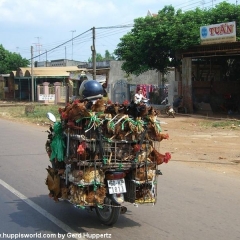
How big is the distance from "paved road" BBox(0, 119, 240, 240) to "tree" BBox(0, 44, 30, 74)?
177 ft

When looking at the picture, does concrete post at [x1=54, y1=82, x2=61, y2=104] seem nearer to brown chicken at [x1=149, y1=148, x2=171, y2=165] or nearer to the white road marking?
the white road marking

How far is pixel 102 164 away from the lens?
4.89 meters

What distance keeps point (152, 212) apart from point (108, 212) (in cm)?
89

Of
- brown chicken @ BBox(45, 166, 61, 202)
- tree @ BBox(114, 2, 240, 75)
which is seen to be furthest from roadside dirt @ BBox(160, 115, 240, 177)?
tree @ BBox(114, 2, 240, 75)

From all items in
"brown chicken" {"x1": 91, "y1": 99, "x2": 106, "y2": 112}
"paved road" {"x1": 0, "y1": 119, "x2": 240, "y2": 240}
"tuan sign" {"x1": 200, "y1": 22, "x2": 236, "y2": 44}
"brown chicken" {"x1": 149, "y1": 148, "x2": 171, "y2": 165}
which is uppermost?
"tuan sign" {"x1": 200, "y1": 22, "x2": 236, "y2": 44}

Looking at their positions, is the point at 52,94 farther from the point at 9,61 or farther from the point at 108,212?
the point at 108,212

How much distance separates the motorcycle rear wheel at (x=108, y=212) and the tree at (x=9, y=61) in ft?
188

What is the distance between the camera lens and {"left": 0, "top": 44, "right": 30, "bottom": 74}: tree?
59.8 metres

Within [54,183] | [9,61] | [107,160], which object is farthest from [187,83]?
[9,61]

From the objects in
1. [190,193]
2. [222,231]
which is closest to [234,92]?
[190,193]

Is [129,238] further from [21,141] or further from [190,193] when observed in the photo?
[21,141]

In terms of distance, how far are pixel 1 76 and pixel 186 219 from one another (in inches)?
2050

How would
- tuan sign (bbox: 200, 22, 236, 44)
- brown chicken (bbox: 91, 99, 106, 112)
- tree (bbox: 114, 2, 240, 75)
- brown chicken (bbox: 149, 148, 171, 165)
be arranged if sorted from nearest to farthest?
brown chicken (bbox: 91, 99, 106, 112) < brown chicken (bbox: 149, 148, 171, 165) < tuan sign (bbox: 200, 22, 236, 44) < tree (bbox: 114, 2, 240, 75)

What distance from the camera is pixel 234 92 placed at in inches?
1011
